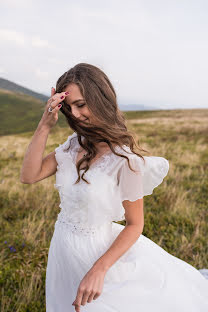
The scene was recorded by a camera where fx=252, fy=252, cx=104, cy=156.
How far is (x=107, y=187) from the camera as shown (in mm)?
2002

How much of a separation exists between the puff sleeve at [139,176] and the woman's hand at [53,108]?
70cm

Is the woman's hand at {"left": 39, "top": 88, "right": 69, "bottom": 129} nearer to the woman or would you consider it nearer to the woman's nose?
the woman

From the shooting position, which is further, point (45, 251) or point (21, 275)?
point (45, 251)

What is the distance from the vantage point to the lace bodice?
194 centimetres

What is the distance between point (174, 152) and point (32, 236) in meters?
7.84

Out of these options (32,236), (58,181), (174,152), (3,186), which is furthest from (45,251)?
(174,152)

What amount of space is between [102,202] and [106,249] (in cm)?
45

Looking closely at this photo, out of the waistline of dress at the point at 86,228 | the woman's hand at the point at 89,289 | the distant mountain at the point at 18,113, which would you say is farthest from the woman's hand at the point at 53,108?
the distant mountain at the point at 18,113

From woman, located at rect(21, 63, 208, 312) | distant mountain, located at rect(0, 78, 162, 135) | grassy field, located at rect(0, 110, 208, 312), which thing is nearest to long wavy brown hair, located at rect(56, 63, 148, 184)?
woman, located at rect(21, 63, 208, 312)

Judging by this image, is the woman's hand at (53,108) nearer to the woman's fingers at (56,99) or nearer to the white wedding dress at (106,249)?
the woman's fingers at (56,99)

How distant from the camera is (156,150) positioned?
1105 centimetres

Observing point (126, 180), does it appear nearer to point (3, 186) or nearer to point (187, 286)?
point (187, 286)

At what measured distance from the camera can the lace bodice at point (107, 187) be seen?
6.35 feet

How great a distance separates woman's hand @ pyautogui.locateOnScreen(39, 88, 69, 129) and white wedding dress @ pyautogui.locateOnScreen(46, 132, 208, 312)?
38cm
